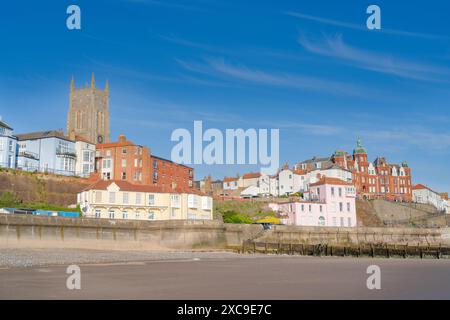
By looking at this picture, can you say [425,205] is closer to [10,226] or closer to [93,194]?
[93,194]

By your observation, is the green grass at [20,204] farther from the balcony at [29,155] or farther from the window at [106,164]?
the window at [106,164]

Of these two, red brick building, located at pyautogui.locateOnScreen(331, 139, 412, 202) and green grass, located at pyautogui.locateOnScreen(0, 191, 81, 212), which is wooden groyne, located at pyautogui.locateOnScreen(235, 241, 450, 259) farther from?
red brick building, located at pyautogui.locateOnScreen(331, 139, 412, 202)

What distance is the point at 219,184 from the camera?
430 feet

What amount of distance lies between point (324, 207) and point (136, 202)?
32.5 m

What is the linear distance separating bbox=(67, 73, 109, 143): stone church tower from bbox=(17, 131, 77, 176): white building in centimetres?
3385

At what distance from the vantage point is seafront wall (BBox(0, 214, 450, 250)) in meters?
46.0

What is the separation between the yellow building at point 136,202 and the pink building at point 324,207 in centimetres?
1572

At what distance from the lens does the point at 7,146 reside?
7438 centimetres

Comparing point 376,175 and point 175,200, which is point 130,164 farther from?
point 376,175

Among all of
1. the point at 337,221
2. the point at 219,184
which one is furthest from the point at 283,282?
the point at 219,184

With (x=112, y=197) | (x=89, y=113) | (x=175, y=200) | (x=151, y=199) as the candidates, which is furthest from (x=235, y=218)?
(x=89, y=113)

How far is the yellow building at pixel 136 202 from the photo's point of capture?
63.7 m

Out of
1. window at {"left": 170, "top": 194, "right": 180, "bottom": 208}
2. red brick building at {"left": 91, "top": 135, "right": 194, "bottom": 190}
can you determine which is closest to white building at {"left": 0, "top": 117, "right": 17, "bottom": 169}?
red brick building at {"left": 91, "top": 135, "right": 194, "bottom": 190}

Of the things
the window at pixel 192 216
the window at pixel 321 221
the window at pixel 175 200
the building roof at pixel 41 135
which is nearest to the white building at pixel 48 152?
the building roof at pixel 41 135
